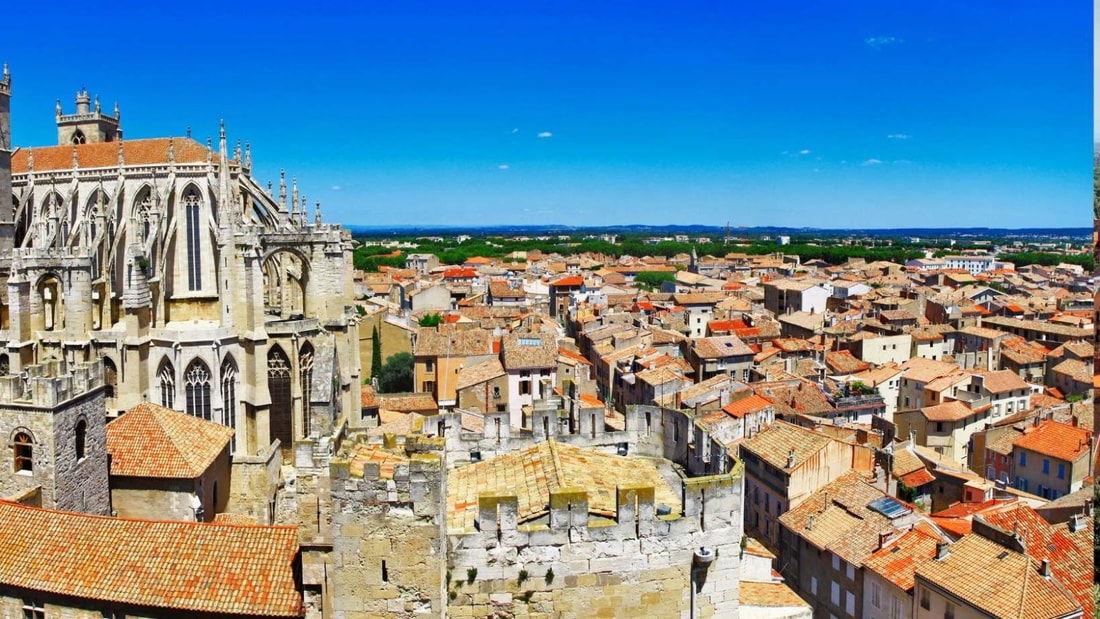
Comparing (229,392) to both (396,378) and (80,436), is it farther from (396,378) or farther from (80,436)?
(396,378)

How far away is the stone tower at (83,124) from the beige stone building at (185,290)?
970cm

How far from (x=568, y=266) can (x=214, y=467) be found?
125 metres

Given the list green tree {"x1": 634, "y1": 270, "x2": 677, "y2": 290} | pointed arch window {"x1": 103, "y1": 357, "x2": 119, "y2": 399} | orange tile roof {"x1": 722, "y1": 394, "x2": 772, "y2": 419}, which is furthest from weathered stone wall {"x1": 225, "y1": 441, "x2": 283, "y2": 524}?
green tree {"x1": 634, "y1": 270, "x2": 677, "y2": 290}

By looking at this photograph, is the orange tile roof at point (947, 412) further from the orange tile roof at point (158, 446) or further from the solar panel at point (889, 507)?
the orange tile roof at point (158, 446)

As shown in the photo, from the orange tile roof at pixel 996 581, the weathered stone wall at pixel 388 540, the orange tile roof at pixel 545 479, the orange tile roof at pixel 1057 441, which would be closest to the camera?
the weathered stone wall at pixel 388 540

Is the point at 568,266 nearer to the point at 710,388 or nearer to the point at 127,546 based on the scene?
the point at 710,388

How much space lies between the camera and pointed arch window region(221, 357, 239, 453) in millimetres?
28438

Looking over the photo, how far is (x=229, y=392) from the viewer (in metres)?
28.6

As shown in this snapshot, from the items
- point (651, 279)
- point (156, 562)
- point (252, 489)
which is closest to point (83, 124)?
point (252, 489)

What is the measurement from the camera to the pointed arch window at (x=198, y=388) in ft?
92.6

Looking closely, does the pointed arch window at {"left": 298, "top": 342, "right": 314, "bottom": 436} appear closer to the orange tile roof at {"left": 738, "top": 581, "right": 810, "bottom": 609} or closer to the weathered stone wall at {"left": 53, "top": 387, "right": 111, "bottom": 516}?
the weathered stone wall at {"left": 53, "top": 387, "right": 111, "bottom": 516}

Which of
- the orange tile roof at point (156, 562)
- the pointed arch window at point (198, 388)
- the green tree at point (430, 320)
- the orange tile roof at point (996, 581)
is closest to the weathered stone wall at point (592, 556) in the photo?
the orange tile roof at point (156, 562)

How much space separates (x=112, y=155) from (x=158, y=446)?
62.7 feet

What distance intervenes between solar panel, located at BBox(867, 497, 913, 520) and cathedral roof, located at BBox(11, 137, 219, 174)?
24.2 metres
